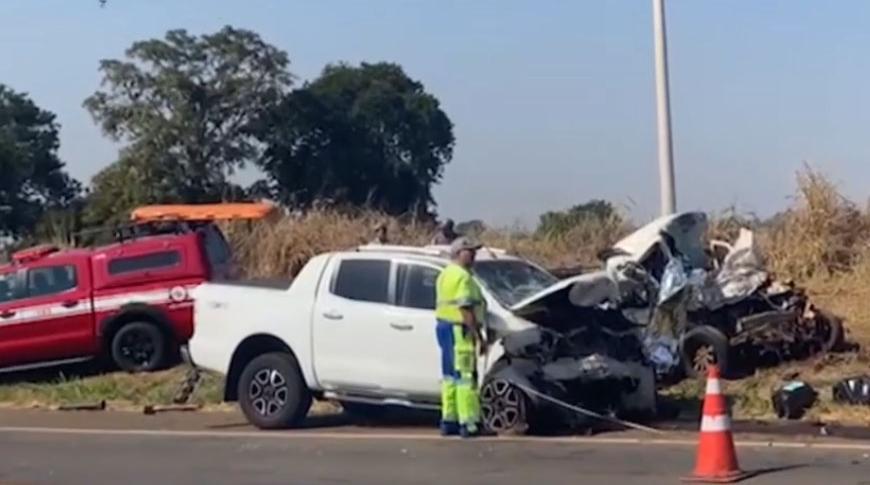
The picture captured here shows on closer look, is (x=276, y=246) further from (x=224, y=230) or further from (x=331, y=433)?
(x=331, y=433)

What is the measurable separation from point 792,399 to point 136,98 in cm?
4743

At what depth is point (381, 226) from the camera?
26031 mm

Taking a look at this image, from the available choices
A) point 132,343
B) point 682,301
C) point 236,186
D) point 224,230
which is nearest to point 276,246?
point 224,230

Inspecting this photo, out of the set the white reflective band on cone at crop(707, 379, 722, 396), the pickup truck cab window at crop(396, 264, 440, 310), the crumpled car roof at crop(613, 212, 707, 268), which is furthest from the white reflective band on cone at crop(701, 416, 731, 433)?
the crumpled car roof at crop(613, 212, 707, 268)

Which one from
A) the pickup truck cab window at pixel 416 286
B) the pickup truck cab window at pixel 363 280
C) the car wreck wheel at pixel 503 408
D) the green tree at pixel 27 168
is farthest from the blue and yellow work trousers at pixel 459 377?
the green tree at pixel 27 168

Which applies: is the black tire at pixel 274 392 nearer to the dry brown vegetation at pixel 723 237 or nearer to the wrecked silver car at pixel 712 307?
the wrecked silver car at pixel 712 307

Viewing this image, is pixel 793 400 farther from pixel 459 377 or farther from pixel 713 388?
pixel 713 388

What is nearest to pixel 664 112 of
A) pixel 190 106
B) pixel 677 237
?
pixel 677 237

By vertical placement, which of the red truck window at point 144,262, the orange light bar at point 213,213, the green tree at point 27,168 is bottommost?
the red truck window at point 144,262

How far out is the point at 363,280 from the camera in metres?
17.7

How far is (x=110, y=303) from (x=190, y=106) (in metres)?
38.6

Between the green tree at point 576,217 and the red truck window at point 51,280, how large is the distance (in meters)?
7.53

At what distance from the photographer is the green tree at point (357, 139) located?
6184 centimetres

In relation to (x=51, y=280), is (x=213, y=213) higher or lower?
higher
